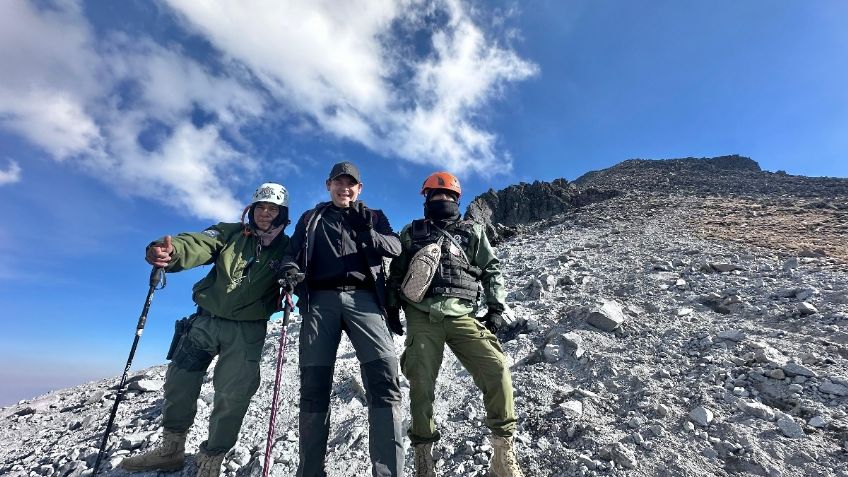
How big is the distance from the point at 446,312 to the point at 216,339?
8.42ft

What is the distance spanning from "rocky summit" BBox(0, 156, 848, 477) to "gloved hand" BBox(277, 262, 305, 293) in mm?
2236

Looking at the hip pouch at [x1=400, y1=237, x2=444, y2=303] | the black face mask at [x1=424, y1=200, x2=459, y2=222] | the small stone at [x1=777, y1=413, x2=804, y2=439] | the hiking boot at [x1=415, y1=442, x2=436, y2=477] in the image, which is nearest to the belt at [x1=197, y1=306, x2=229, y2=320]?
the hip pouch at [x1=400, y1=237, x2=444, y2=303]

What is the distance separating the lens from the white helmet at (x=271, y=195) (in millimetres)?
5059

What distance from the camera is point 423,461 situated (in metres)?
4.05

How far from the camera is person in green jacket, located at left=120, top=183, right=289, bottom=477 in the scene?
13.9 ft

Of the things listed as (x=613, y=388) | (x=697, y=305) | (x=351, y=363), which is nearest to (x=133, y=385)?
→ (x=351, y=363)

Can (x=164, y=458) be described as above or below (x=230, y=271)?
below

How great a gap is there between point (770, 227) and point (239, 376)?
18868mm

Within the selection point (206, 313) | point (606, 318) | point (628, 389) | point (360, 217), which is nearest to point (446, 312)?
point (360, 217)

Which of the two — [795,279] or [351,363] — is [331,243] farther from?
[795,279]

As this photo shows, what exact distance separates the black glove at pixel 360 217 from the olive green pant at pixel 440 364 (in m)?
1.05

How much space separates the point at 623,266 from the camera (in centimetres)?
1159

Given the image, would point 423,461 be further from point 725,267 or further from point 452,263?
point 725,267

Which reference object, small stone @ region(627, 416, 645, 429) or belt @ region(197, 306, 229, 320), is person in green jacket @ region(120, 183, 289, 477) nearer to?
belt @ region(197, 306, 229, 320)
